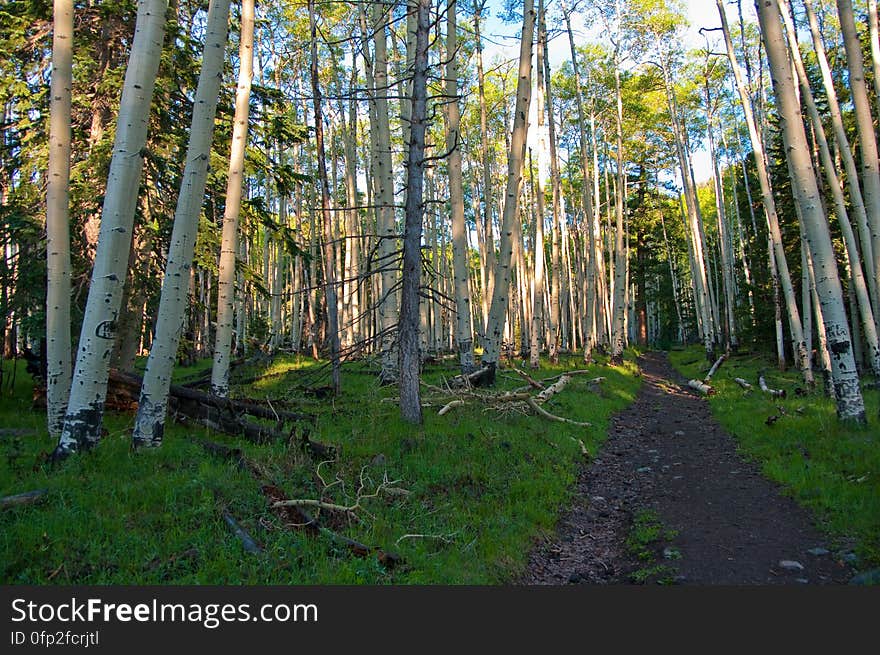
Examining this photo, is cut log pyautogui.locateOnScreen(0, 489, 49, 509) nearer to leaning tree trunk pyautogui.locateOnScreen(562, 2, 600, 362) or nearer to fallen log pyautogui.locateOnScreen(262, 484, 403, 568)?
fallen log pyautogui.locateOnScreen(262, 484, 403, 568)

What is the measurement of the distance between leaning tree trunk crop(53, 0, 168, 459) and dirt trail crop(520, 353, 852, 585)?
4.72 meters

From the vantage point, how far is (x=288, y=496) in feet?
16.4

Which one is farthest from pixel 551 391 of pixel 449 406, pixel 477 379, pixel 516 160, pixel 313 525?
pixel 313 525

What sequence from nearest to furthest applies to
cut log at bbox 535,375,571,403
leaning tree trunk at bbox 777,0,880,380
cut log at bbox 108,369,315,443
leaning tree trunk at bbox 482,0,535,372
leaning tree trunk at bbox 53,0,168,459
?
leaning tree trunk at bbox 53,0,168,459
cut log at bbox 108,369,315,443
leaning tree trunk at bbox 777,0,880,380
cut log at bbox 535,375,571,403
leaning tree trunk at bbox 482,0,535,372

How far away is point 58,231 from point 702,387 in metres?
16.8

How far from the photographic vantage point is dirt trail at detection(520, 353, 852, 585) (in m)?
4.37

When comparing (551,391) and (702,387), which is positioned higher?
(551,391)

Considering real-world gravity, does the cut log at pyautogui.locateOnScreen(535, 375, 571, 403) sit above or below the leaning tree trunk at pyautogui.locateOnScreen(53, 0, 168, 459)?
below

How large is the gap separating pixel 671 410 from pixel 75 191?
542 inches

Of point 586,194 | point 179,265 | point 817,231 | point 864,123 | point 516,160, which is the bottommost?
point 179,265

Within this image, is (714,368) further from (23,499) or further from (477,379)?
(23,499)

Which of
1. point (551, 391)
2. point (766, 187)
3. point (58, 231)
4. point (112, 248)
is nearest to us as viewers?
point (112, 248)

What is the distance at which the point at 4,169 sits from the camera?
9.31 meters

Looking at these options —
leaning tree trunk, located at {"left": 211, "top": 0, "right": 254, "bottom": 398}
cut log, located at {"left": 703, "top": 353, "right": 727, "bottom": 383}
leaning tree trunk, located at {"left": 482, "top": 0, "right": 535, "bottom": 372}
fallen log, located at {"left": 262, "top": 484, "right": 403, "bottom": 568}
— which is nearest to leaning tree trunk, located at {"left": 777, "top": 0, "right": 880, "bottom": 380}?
leaning tree trunk, located at {"left": 482, "top": 0, "right": 535, "bottom": 372}
